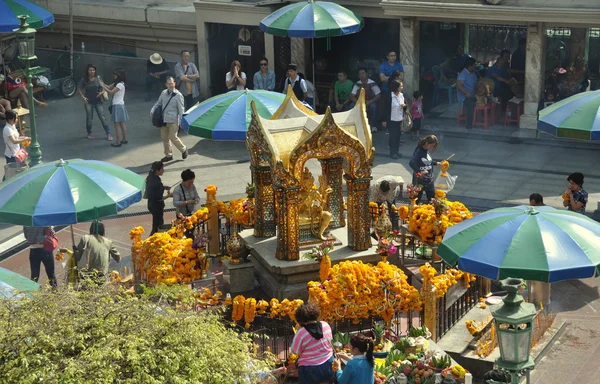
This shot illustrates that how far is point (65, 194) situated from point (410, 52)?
11.9 m

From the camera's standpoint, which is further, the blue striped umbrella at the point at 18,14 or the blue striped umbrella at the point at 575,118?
the blue striped umbrella at the point at 18,14

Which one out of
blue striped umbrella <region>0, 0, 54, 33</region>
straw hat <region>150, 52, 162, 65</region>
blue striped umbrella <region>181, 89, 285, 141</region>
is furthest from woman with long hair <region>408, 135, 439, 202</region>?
straw hat <region>150, 52, 162, 65</region>

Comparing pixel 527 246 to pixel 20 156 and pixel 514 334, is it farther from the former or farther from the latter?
pixel 20 156

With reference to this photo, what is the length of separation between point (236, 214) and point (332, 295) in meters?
3.69

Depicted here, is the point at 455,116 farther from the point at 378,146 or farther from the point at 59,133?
the point at 59,133

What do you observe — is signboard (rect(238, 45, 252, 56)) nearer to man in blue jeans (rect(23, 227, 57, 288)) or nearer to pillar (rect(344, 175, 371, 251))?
man in blue jeans (rect(23, 227, 57, 288))

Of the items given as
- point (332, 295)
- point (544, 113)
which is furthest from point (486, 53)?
point (332, 295)

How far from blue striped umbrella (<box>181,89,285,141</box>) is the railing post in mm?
5444

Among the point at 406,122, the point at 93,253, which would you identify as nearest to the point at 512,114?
the point at 406,122

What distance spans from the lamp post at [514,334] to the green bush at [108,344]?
2.37 metres

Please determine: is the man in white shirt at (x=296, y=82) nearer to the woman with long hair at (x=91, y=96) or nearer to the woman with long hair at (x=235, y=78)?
the woman with long hair at (x=235, y=78)

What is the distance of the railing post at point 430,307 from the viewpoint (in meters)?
13.2

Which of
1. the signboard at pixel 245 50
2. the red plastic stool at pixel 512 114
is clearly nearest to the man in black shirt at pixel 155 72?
the signboard at pixel 245 50

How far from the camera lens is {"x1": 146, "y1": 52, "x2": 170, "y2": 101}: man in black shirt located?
2758cm
